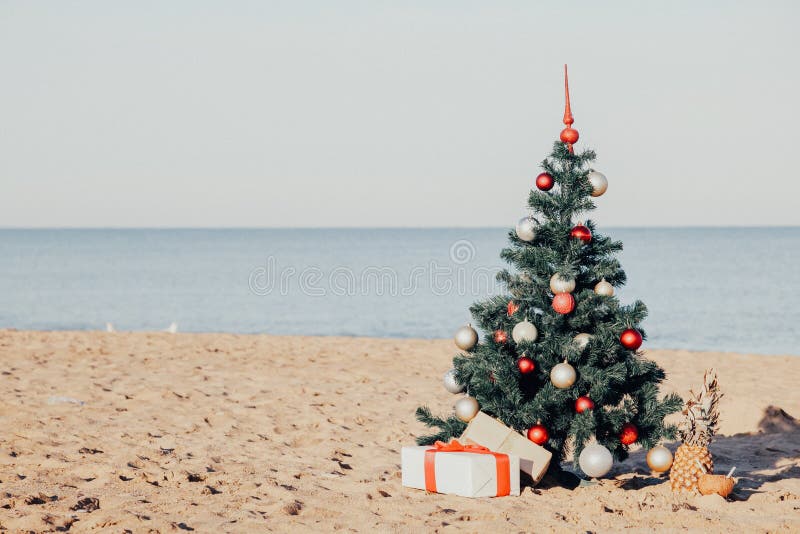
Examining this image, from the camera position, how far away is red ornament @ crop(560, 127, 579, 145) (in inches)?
264

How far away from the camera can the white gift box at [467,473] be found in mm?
6070

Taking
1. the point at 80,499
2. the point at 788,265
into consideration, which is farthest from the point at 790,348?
the point at 788,265

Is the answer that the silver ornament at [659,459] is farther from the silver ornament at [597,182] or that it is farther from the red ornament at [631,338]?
the silver ornament at [597,182]

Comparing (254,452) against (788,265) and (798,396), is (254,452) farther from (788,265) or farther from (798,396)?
(788,265)

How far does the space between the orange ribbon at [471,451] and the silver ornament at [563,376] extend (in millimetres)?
661

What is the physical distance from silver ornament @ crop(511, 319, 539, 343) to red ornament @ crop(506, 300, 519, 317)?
→ 0.49 ft

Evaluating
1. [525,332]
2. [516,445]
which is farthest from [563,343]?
[516,445]

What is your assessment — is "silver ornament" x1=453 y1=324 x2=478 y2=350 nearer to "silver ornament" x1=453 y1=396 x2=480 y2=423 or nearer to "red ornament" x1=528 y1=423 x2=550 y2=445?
"silver ornament" x1=453 y1=396 x2=480 y2=423

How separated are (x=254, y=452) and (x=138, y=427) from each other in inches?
56.3

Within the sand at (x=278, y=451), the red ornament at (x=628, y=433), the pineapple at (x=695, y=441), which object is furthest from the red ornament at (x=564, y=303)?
the sand at (x=278, y=451)

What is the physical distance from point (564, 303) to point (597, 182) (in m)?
1.04

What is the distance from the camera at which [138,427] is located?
828 centimetres

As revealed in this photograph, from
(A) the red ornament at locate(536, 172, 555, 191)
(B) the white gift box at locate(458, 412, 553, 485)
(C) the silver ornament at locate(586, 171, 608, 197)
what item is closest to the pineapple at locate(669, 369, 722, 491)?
(B) the white gift box at locate(458, 412, 553, 485)

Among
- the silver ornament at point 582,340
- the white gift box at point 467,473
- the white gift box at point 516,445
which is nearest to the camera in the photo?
the white gift box at point 467,473
